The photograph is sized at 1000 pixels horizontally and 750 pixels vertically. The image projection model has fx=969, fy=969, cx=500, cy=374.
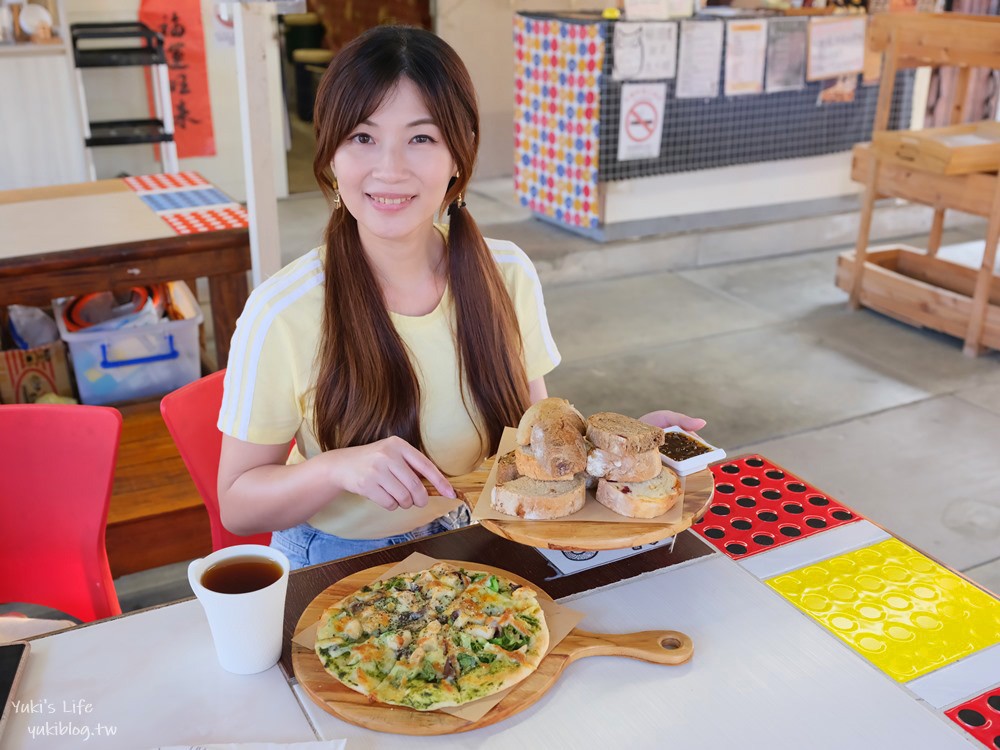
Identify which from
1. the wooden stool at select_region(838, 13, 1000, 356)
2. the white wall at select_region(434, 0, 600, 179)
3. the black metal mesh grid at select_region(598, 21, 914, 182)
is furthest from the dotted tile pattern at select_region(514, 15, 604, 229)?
the wooden stool at select_region(838, 13, 1000, 356)

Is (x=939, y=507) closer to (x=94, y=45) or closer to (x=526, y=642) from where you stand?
(x=526, y=642)

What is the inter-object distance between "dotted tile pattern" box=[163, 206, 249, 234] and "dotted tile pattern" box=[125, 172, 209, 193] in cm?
39

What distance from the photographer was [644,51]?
486cm

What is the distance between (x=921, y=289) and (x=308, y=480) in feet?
12.6

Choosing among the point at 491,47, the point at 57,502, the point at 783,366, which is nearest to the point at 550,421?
the point at 57,502

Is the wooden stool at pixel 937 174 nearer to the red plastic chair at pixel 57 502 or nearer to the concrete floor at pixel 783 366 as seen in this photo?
the concrete floor at pixel 783 366

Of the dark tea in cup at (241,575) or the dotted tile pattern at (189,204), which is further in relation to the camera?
the dotted tile pattern at (189,204)

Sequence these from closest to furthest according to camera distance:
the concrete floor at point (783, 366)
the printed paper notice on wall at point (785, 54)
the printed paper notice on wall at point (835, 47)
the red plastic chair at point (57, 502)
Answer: the red plastic chair at point (57, 502)
the concrete floor at point (783, 366)
the printed paper notice on wall at point (785, 54)
the printed paper notice on wall at point (835, 47)

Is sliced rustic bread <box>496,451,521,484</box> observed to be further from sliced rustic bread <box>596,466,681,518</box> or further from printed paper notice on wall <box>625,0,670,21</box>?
printed paper notice on wall <box>625,0,670,21</box>

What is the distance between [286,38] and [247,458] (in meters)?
7.87

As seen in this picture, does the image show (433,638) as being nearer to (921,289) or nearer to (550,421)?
(550,421)

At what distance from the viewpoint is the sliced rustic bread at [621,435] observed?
1298 mm

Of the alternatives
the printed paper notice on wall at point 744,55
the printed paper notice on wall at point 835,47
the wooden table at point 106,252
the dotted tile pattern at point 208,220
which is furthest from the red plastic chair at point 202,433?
the printed paper notice on wall at point 835,47

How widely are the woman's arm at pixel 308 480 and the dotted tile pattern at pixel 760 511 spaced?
422mm
